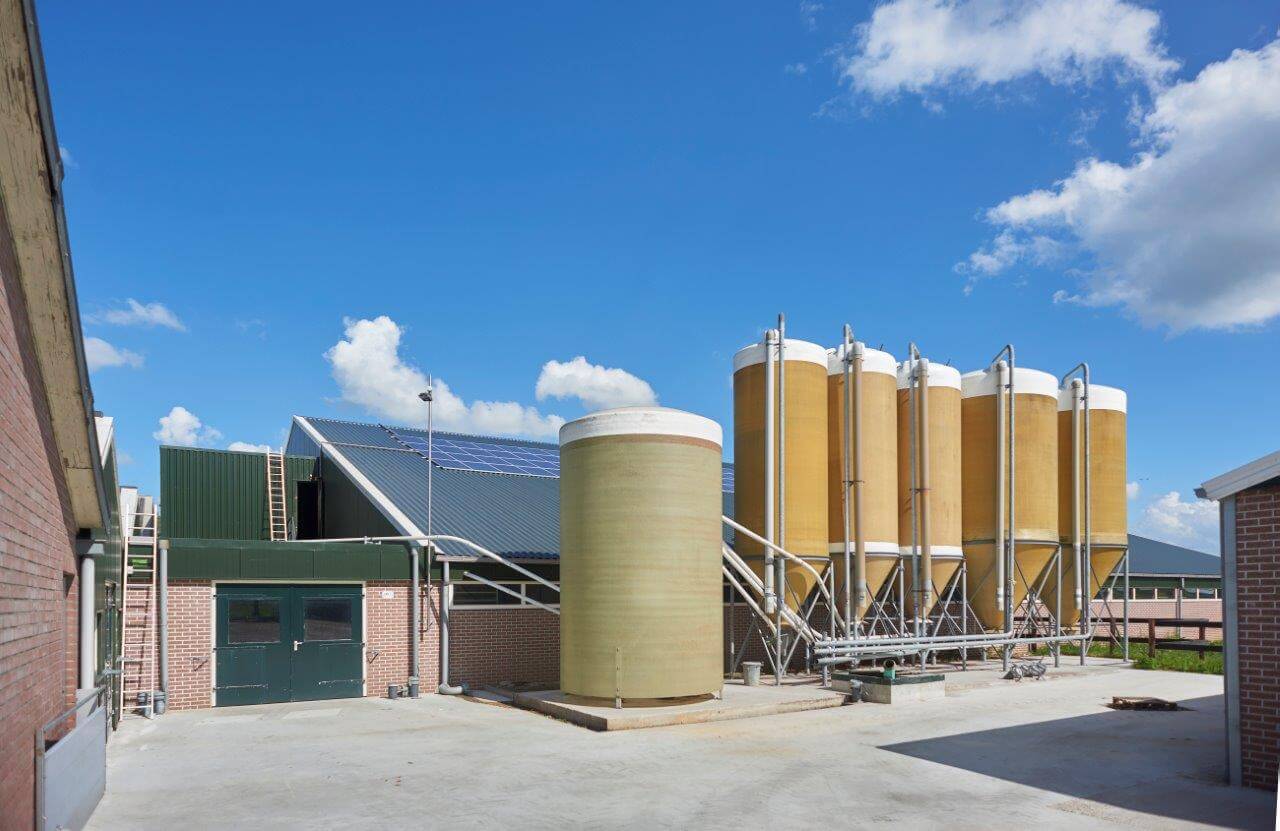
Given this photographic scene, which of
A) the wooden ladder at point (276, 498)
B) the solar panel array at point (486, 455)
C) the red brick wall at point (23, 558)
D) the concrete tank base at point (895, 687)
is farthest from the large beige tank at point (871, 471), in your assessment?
the red brick wall at point (23, 558)

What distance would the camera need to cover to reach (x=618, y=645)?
59.9 feet

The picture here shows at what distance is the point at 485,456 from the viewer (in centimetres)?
3266

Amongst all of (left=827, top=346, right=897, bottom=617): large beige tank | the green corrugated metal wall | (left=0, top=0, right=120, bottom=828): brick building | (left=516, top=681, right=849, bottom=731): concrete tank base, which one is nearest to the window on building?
(left=516, top=681, right=849, bottom=731): concrete tank base

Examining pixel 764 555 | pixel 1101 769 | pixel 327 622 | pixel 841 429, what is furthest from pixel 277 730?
pixel 841 429

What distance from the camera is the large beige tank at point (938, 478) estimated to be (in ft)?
87.7

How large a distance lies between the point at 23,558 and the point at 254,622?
13.1 meters

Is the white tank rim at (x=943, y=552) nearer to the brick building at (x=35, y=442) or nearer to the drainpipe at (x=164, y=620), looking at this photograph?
the drainpipe at (x=164, y=620)

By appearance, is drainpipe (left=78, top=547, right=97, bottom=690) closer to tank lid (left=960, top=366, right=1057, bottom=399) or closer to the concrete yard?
the concrete yard

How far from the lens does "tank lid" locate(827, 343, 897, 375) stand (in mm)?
25953

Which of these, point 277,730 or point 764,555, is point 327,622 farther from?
point 764,555

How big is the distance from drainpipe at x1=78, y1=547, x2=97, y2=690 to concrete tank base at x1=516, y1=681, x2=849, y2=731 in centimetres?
819

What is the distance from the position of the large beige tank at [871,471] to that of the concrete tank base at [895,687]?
3410 mm

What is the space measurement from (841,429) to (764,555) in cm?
445

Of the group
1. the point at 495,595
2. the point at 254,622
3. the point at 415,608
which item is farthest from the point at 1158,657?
the point at 254,622
